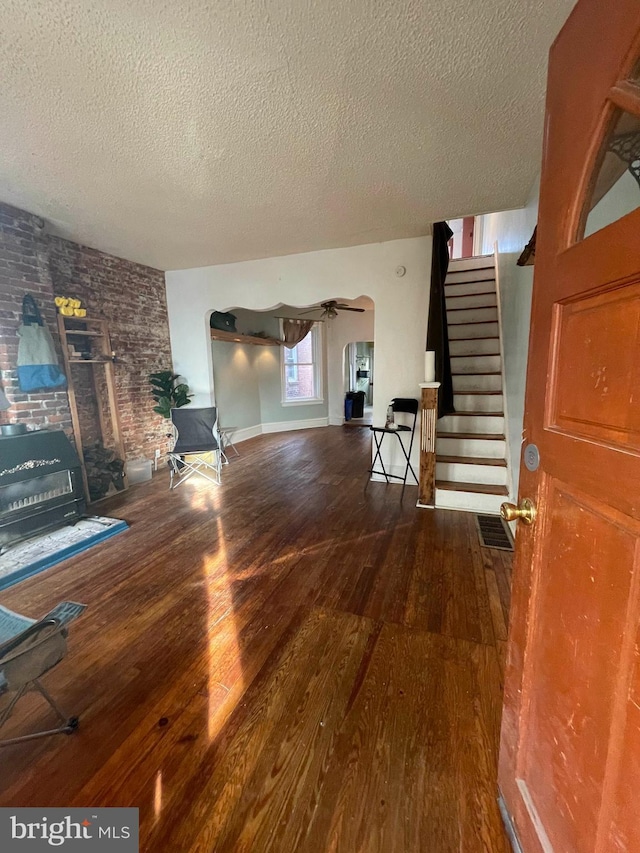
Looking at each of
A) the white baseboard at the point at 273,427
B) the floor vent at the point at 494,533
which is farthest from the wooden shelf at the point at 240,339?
the floor vent at the point at 494,533

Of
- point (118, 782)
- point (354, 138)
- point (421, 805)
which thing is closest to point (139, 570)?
point (118, 782)

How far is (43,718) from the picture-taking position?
1.35 metres

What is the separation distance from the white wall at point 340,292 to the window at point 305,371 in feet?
9.18

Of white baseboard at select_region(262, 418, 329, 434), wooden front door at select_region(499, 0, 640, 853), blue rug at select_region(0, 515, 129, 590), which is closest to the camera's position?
wooden front door at select_region(499, 0, 640, 853)

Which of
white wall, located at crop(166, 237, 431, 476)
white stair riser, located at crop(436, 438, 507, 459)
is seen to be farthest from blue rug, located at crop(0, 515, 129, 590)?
white stair riser, located at crop(436, 438, 507, 459)

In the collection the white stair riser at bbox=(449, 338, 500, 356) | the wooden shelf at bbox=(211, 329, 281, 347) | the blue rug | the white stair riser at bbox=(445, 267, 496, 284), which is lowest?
the blue rug

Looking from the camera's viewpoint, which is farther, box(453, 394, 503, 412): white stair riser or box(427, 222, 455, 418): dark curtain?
box(453, 394, 503, 412): white stair riser

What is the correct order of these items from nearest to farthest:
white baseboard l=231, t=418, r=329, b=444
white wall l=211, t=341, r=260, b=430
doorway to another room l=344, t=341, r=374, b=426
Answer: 1. white wall l=211, t=341, r=260, b=430
2. white baseboard l=231, t=418, r=329, b=444
3. doorway to another room l=344, t=341, r=374, b=426

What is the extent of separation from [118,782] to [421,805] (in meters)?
0.97

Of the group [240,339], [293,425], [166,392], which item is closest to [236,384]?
[240,339]

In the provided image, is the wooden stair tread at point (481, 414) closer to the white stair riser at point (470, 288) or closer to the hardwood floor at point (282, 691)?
the hardwood floor at point (282, 691)

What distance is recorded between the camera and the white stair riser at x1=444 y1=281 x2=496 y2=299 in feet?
15.1

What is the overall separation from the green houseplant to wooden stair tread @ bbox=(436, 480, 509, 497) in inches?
138

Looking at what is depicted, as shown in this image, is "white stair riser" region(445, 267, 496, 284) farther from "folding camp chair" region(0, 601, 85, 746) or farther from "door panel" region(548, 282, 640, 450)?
"folding camp chair" region(0, 601, 85, 746)
